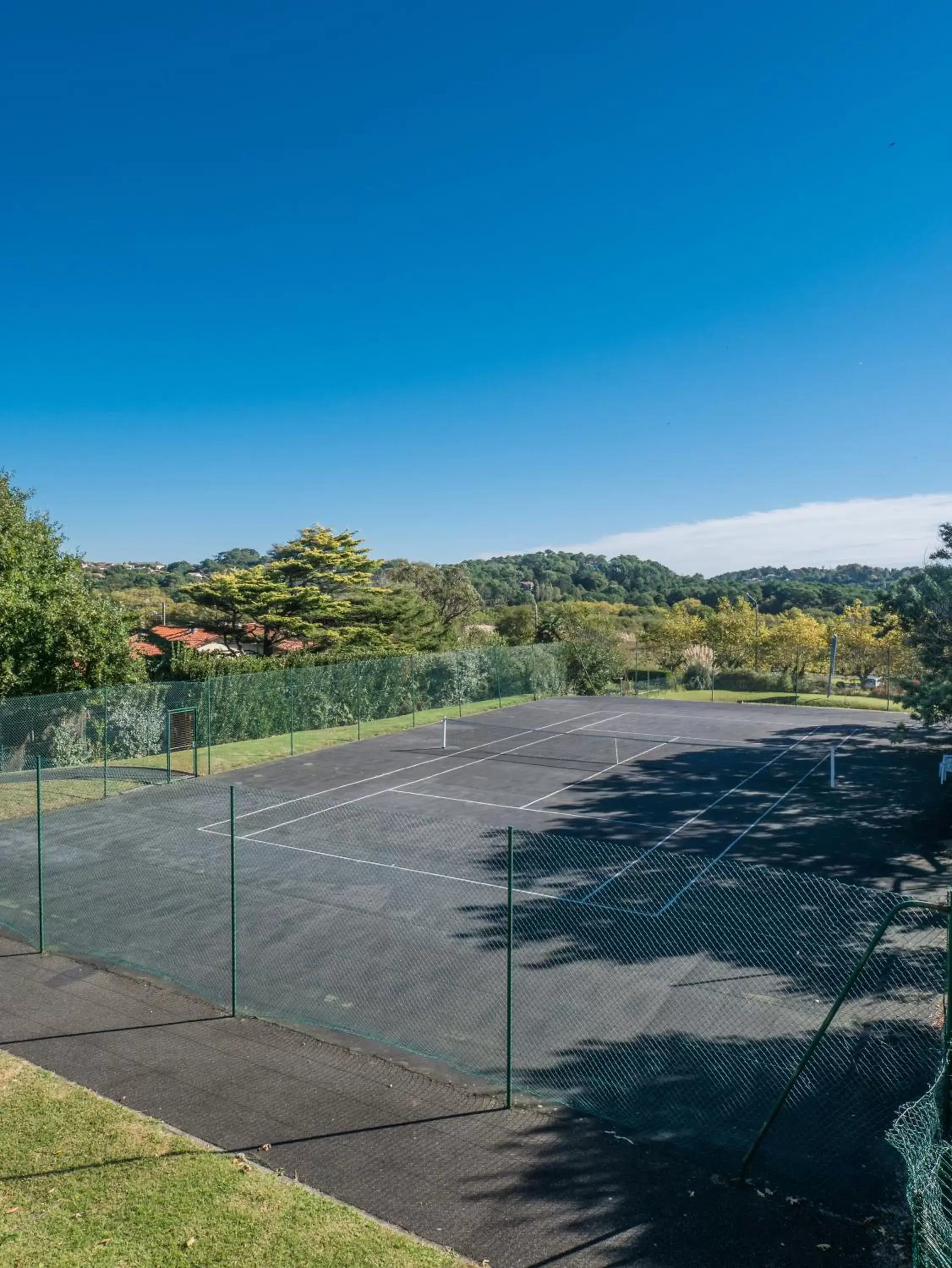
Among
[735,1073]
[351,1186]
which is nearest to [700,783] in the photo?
[735,1073]

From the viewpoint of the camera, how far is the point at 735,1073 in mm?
7891

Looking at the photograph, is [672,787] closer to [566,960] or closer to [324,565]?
[566,960]

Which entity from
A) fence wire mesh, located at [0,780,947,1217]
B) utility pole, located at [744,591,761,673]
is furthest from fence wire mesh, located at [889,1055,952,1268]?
utility pole, located at [744,591,761,673]

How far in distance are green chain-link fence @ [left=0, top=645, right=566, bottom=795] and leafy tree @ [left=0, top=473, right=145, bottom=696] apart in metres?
1.39

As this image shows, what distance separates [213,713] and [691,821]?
1490cm

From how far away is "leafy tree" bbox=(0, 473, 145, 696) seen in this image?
2405cm

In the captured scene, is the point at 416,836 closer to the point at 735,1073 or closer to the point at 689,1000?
the point at 689,1000

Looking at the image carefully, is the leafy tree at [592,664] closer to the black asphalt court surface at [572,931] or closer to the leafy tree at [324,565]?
the leafy tree at [324,565]

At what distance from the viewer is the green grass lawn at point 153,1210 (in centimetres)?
538

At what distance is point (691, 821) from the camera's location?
18.2 meters

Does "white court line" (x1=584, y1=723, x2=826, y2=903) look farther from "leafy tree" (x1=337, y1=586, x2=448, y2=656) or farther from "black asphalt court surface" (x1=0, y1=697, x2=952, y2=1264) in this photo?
"leafy tree" (x1=337, y1=586, x2=448, y2=656)

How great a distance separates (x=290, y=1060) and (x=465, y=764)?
16957 mm

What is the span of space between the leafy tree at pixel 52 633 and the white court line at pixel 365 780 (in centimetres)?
673

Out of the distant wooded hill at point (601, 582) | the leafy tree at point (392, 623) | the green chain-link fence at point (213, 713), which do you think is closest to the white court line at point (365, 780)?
the green chain-link fence at point (213, 713)
